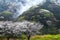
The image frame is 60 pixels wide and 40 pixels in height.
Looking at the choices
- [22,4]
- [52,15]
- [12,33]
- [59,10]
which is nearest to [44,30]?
[52,15]

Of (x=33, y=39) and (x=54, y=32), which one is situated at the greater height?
(x=54, y=32)

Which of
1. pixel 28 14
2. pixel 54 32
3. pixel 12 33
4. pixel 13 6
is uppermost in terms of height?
pixel 13 6

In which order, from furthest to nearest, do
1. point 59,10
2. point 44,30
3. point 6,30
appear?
point 59,10 < point 44,30 < point 6,30

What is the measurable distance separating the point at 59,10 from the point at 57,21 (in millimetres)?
10309

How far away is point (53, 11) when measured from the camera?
352ft

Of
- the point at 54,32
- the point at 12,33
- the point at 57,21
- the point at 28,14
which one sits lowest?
the point at 12,33

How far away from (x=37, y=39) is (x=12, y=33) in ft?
44.6

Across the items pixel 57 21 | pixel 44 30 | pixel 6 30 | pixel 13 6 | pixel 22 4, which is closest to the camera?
pixel 6 30

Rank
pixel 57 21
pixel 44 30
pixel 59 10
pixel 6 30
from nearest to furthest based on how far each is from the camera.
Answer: pixel 6 30
pixel 44 30
pixel 57 21
pixel 59 10

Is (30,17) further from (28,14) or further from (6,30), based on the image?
(6,30)

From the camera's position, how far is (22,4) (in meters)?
150

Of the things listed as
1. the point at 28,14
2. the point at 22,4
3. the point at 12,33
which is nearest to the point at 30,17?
the point at 28,14

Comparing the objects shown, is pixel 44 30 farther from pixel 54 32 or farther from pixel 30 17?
pixel 30 17

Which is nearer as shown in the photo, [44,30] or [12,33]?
[12,33]
